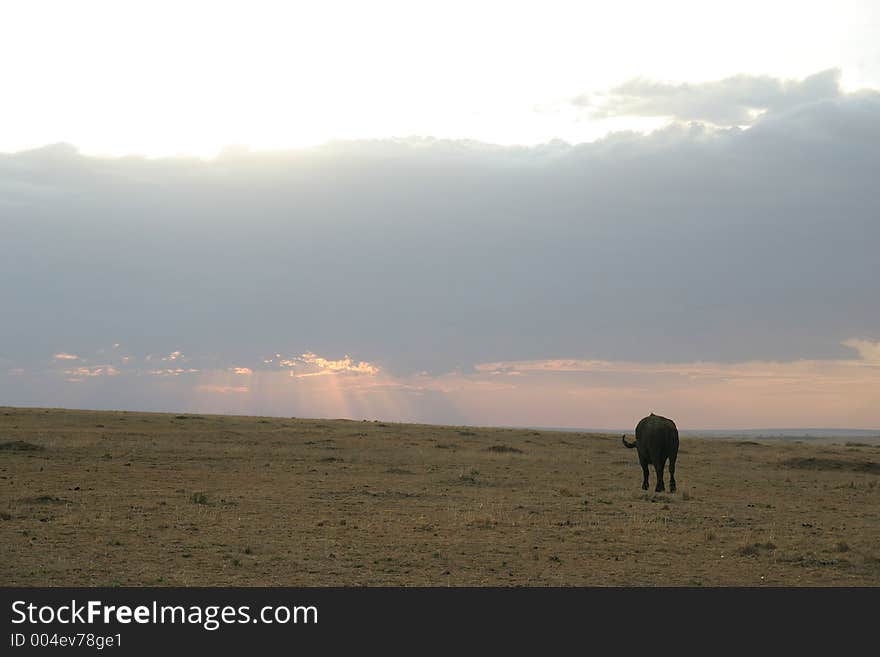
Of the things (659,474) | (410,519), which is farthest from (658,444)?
(410,519)

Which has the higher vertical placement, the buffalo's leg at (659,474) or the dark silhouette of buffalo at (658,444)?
the dark silhouette of buffalo at (658,444)

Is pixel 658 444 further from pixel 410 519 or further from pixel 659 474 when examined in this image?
pixel 410 519

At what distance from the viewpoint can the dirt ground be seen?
15594 mm

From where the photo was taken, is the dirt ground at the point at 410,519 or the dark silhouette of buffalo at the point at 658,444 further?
the dark silhouette of buffalo at the point at 658,444

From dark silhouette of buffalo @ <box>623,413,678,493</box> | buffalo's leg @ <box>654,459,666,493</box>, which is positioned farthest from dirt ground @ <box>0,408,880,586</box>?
dark silhouette of buffalo @ <box>623,413,678,493</box>

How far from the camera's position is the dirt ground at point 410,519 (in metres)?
15.6

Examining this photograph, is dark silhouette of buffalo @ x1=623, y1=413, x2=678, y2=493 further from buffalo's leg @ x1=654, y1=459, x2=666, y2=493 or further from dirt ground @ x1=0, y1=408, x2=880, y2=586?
dirt ground @ x1=0, y1=408, x2=880, y2=586

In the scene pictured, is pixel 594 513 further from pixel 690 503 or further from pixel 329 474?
pixel 329 474

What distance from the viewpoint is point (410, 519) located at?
21609 millimetres

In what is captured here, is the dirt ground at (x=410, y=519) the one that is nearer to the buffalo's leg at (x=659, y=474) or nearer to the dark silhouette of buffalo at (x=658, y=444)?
the buffalo's leg at (x=659, y=474)

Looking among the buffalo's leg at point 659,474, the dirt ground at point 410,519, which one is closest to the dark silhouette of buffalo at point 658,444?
the buffalo's leg at point 659,474

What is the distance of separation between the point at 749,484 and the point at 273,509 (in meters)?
19.2

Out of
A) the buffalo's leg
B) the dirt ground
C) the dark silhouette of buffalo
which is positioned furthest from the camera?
the dark silhouette of buffalo

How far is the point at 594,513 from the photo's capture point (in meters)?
23.3
